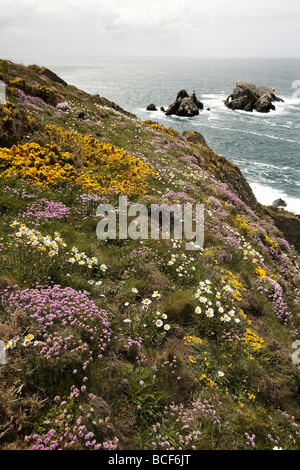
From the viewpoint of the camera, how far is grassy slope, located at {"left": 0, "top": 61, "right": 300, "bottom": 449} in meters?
3.71

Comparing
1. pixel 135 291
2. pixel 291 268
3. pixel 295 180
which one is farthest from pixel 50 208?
pixel 295 180

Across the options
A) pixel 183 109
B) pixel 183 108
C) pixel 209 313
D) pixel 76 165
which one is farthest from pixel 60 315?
pixel 183 108

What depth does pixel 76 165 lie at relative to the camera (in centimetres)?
1187

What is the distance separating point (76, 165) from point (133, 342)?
30.0 ft

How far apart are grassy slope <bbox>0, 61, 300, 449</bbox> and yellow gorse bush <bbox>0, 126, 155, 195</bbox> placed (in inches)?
11.0

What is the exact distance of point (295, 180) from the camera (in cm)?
4284

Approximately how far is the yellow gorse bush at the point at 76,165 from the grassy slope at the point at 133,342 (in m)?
0.28

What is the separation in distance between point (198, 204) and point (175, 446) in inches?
426

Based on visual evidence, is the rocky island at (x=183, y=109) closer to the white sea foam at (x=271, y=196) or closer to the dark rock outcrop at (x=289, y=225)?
the white sea foam at (x=271, y=196)

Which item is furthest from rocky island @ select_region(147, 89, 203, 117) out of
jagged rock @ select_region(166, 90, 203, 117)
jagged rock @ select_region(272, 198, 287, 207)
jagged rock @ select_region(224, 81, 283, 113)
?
jagged rock @ select_region(272, 198, 287, 207)

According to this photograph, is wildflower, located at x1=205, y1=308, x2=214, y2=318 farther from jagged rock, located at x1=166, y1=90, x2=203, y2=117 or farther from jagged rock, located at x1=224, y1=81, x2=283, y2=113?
jagged rock, located at x1=224, y1=81, x2=283, y2=113

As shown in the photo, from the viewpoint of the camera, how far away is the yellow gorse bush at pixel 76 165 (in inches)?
383

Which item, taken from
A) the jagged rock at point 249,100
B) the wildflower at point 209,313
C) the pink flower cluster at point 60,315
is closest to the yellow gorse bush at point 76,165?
the pink flower cluster at point 60,315
